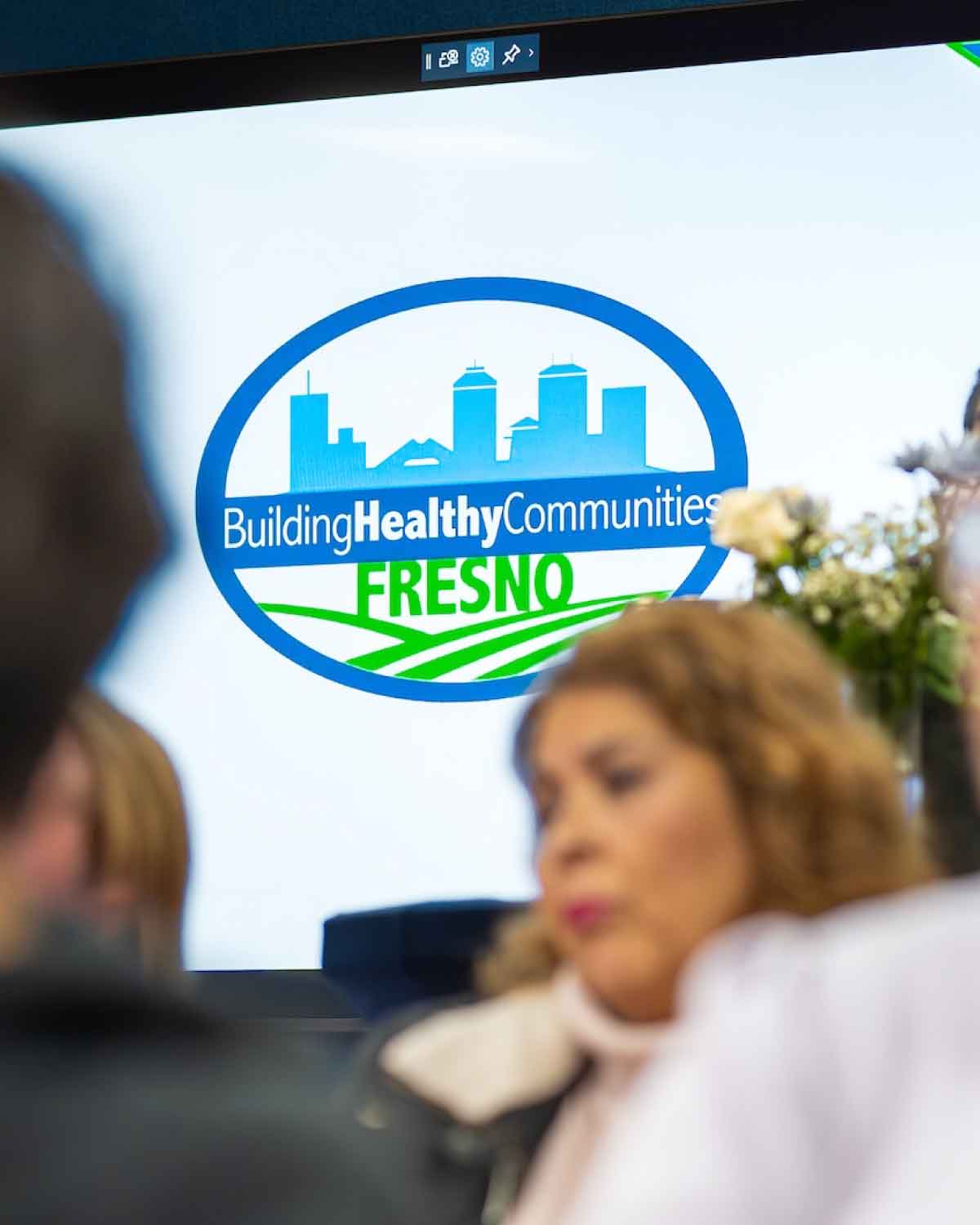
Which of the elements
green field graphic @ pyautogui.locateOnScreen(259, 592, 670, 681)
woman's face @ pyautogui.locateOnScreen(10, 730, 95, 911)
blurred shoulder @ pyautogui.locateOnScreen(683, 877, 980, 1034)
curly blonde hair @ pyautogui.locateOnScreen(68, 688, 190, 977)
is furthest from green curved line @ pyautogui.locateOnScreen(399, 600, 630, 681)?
blurred shoulder @ pyautogui.locateOnScreen(683, 877, 980, 1034)

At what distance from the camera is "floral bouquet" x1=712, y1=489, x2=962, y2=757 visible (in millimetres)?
1193

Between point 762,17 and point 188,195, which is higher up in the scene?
point 762,17

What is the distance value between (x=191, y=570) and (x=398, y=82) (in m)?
0.59

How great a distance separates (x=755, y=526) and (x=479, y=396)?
58 centimetres

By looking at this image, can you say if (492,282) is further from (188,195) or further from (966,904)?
(966,904)

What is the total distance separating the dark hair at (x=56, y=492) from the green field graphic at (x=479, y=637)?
1344mm

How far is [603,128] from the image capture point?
1.92 m

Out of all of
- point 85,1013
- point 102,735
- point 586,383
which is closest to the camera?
point 85,1013

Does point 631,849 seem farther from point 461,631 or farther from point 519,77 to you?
point 519,77

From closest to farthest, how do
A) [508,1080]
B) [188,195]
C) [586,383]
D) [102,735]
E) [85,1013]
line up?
[85,1013], [508,1080], [102,735], [586,383], [188,195]

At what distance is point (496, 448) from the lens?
1857 millimetres

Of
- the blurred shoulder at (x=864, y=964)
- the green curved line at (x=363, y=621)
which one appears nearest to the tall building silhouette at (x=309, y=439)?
the green curved line at (x=363, y=621)

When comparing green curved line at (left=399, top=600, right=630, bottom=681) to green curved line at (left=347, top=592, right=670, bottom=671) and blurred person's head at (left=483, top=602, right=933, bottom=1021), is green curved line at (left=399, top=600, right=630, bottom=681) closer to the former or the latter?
green curved line at (left=347, top=592, right=670, bottom=671)

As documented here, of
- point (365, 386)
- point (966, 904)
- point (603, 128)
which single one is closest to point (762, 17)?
point (603, 128)
